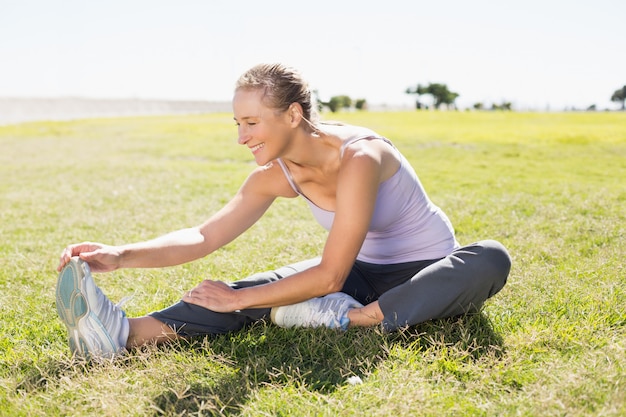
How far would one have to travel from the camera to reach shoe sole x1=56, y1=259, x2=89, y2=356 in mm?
3023

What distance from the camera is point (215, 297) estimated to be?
320cm

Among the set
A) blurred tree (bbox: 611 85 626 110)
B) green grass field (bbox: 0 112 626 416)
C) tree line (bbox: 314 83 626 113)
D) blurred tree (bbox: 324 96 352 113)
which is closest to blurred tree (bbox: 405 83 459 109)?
tree line (bbox: 314 83 626 113)

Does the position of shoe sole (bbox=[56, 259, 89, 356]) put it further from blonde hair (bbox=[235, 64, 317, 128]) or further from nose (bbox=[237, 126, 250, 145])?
blonde hair (bbox=[235, 64, 317, 128])

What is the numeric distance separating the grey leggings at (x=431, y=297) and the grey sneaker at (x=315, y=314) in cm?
12

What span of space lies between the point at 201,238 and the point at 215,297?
20.5 inches

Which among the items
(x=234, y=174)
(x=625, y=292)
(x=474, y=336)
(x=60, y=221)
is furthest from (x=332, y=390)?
(x=234, y=174)

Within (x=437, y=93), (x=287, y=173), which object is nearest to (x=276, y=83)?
(x=287, y=173)

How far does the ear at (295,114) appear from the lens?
3.05 meters

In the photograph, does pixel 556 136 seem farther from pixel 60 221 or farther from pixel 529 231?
pixel 60 221

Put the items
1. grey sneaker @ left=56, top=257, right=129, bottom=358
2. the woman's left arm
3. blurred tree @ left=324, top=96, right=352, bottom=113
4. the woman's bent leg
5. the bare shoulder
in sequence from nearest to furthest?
the woman's left arm < grey sneaker @ left=56, top=257, right=129, bottom=358 < the woman's bent leg < the bare shoulder < blurred tree @ left=324, top=96, right=352, bottom=113

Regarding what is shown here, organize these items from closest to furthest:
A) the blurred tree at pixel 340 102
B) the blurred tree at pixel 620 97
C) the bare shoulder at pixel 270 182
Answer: the bare shoulder at pixel 270 182 < the blurred tree at pixel 620 97 < the blurred tree at pixel 340 102

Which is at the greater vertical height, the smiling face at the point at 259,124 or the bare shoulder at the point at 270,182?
the smiling face at the point at 259,124

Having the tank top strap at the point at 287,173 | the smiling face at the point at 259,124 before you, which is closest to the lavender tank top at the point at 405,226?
the tank top strap at the point at 287,173

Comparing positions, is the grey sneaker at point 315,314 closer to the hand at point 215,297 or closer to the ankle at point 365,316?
the ankle at point 365,316
